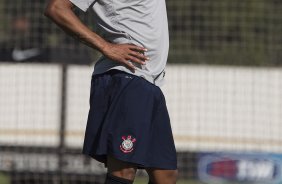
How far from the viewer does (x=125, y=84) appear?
424cm

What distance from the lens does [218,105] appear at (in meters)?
9.90

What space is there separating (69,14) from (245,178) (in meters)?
6.16

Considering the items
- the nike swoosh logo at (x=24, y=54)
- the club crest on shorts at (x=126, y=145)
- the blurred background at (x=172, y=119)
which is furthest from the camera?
the nike swoosh logo at (x=24, y=54)

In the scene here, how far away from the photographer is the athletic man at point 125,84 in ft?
13.8

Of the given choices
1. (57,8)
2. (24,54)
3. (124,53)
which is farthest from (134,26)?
(24,54)

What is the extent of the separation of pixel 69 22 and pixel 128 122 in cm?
51

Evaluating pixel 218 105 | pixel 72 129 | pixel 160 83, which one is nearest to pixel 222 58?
pixel 218 105

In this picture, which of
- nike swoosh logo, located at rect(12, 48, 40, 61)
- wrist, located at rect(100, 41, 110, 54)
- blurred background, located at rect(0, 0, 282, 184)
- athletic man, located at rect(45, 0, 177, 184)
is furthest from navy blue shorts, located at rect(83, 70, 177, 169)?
nike swoosh logo, located at rect(12, 48, 40, 61)

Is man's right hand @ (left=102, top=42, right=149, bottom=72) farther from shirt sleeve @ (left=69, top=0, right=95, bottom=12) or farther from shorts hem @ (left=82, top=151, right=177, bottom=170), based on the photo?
shorts hem @ (left=82, top=151, right=177, bottom=170)

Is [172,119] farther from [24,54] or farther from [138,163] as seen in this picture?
[138,163]

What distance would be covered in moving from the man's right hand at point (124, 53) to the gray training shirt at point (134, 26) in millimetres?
41

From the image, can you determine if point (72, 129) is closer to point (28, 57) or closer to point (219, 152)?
point (28, 57)

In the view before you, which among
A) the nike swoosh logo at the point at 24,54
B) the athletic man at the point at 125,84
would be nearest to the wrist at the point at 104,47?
the athletic man at the point at 125,84

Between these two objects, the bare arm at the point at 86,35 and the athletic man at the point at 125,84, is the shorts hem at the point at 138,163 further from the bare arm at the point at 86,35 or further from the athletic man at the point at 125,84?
the bare arm at the point at 86,35
